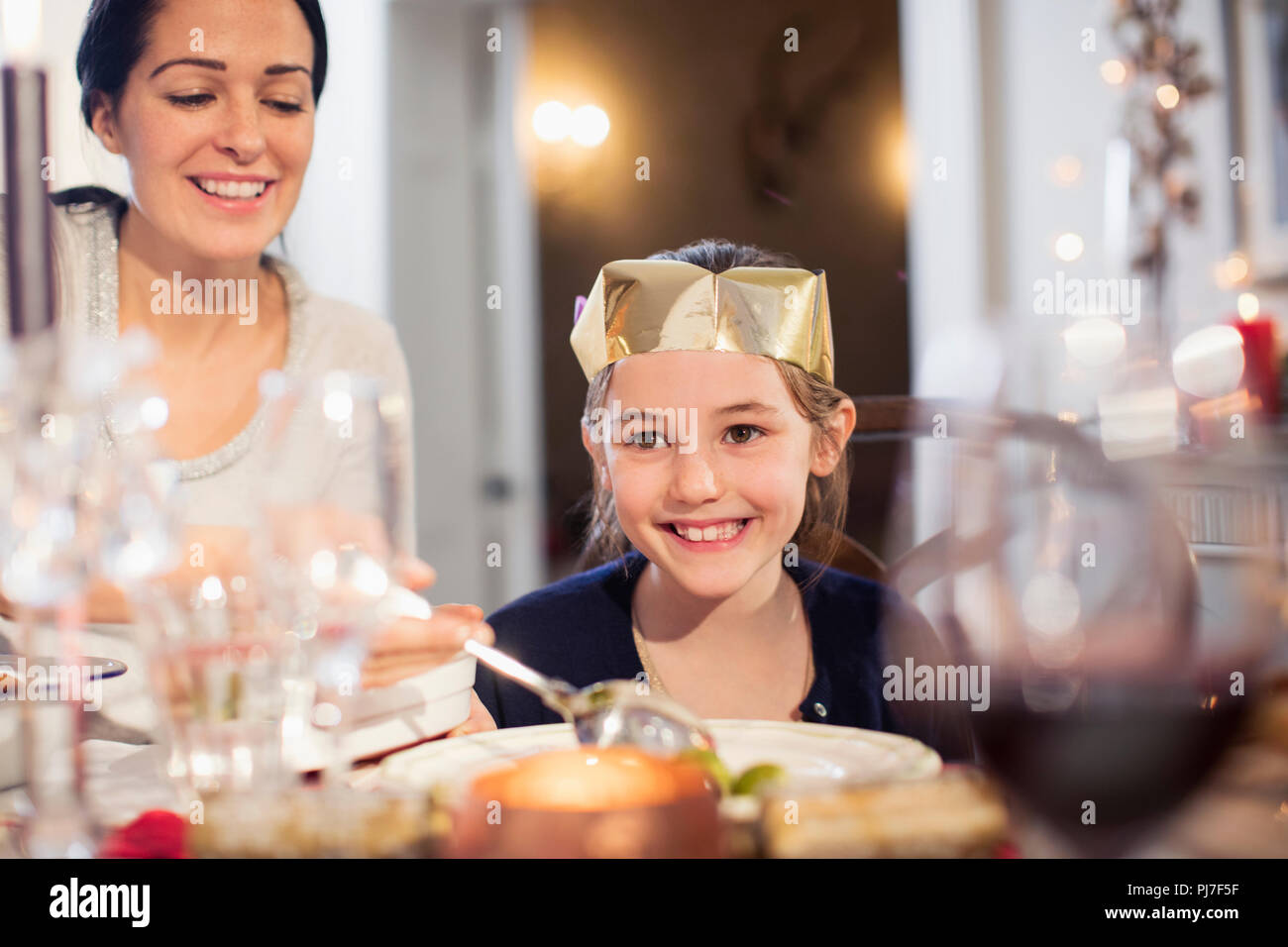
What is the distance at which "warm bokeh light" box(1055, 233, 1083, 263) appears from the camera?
1.22 m

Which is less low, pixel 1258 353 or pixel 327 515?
pixel 1258 353

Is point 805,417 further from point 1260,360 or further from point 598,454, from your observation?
point 1260,360

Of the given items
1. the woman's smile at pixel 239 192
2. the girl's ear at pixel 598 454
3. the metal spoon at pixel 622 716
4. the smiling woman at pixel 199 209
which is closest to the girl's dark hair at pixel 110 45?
the smiling woman at pixel 199 209

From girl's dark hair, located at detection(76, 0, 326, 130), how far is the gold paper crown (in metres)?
0.51

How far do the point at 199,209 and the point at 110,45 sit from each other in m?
0.16

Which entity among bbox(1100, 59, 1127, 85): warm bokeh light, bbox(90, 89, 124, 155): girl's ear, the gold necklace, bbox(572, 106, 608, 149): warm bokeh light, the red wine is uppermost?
bbox(572, 106, 608, 149): warm bokeh light

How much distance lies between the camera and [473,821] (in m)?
0.33

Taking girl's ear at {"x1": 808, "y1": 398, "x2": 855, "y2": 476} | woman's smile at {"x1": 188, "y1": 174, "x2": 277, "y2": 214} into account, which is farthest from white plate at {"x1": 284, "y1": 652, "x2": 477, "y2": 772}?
woman's smile at {"x1": 188, "y1": 174, "x2": 277, "y2": 214}

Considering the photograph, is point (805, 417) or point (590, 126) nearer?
point (805, 417)

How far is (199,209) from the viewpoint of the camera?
0.95 metres

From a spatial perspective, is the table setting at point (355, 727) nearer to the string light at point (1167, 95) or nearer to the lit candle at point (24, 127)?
the lit candle at point (24, 127)

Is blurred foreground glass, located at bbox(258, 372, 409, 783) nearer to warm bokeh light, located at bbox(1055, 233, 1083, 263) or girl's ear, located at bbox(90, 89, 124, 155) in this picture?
girl's ear, located at bbox(90, 89, 124, 155)

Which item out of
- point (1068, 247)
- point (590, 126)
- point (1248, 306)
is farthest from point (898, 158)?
point (1248, 306)
